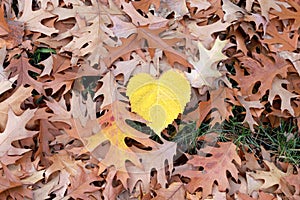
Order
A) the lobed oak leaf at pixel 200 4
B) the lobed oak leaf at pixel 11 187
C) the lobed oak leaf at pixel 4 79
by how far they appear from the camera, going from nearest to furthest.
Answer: the lobed oak leaf at pixel 11 187 → the lobed oak leaf at pixel 4 79 → the lobed oak leaf at pixel 200 4

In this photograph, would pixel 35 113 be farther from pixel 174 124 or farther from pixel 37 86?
pixel 174 124

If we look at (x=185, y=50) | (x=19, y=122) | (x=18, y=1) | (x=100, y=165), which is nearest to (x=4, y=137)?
(x=19, y=122)

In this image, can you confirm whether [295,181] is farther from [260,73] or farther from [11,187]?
[11,187]

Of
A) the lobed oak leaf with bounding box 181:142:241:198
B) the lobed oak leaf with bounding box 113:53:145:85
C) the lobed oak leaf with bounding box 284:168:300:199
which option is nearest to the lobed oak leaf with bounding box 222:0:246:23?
the lobed oak leaf with bounding box 113:53:145:85

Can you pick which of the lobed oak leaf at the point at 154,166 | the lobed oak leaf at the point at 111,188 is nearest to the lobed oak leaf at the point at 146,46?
the lobed oak leaf at the point at 154,166

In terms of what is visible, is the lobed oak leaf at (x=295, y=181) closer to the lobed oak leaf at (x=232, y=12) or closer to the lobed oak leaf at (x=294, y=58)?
the lobed oak leaf at (x=294, y=58)

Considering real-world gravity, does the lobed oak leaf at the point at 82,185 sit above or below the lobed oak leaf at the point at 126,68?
below
